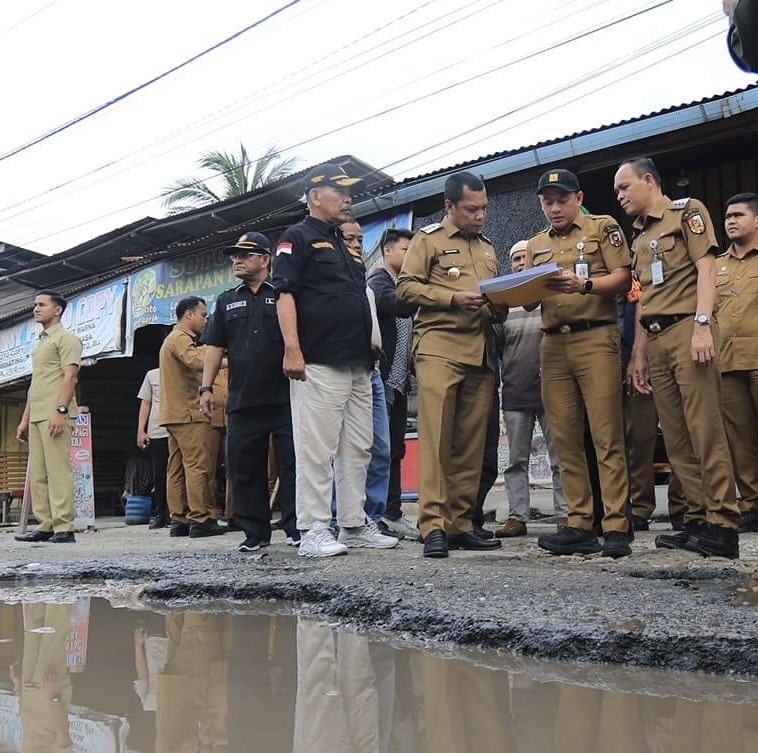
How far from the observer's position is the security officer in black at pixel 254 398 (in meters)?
4.36

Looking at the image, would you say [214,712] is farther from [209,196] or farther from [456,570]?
[209,196]

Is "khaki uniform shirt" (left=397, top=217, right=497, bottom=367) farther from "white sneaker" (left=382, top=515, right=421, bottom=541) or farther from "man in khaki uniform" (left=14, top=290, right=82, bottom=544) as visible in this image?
"man in khaki uniform" (left=14, top=290, right=82, bottom=544)

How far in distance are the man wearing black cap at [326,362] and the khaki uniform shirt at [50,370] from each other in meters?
2.55

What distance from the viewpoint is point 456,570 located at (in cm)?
312

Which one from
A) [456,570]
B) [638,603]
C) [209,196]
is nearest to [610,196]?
[456,570]

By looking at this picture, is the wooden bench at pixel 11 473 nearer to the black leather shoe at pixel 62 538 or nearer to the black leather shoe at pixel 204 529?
the black leather shoe at pixel 62 538

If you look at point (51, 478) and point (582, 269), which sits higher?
point (582, 269)

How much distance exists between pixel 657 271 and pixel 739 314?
137 cm

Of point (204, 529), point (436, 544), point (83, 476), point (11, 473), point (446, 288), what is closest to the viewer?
point (436, 544)

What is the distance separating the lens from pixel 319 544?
3.83m

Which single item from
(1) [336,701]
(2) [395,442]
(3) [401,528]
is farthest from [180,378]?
(1) [336,701]

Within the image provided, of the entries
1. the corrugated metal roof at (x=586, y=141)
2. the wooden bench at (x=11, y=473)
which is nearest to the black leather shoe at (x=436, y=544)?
the corrugated metal roof at (x=586, y=141)

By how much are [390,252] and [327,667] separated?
354cm

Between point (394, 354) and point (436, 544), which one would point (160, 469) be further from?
point (436, 544)
